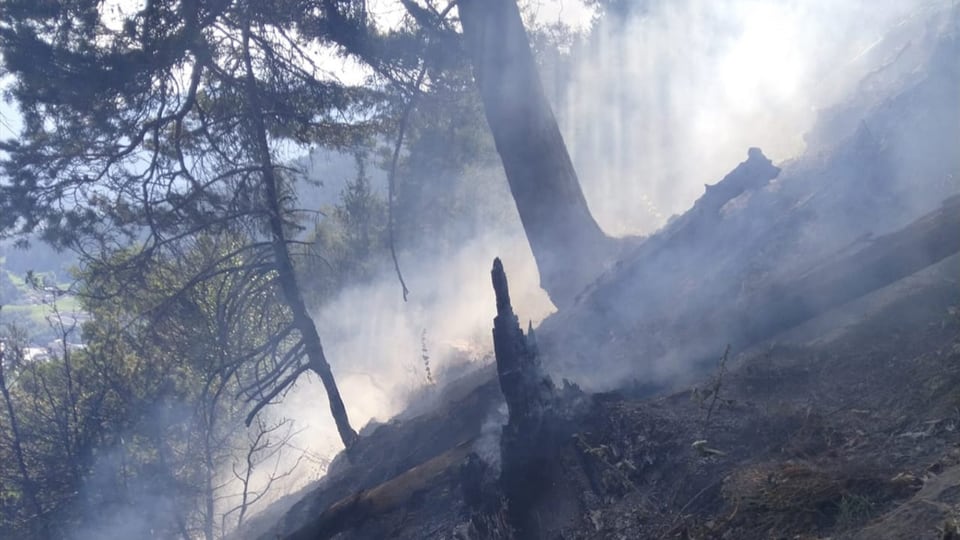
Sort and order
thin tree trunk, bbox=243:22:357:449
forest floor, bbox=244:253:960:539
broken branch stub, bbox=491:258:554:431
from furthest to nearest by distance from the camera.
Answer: thin tree trunk, bbox=243:22:357:449 → broken branch stub, bbox=491:258:554:431 → forest floor, bbox=244:253:960:539

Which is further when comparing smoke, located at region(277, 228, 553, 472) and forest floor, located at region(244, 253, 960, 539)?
smoke, located at region(277, 228, 553, 472)

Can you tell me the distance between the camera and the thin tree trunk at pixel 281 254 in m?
9.42

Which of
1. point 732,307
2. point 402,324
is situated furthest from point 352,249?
point 732,307

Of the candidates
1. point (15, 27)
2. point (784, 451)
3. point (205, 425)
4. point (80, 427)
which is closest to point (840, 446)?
point (784, 451)

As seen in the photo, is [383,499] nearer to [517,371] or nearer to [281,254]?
[517,371]

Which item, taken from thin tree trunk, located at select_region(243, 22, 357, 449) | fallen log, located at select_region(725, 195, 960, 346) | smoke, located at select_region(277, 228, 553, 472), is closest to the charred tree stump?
fallen log, located at select_region(725, 195, 960, 346)

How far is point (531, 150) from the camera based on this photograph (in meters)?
9.85

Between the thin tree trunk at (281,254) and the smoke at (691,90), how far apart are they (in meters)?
12.1

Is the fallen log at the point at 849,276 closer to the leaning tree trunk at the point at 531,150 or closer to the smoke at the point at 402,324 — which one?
the leaning tree trunk at the point at 531,150

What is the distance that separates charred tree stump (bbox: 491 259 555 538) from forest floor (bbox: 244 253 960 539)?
0.13 metres

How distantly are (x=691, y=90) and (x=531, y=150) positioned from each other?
68.5 feet

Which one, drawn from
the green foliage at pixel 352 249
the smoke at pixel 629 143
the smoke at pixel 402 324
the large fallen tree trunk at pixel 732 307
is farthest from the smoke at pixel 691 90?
the large fallen tree trunk at pixel 732 307

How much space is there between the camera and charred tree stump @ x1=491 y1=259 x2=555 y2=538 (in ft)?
15.6

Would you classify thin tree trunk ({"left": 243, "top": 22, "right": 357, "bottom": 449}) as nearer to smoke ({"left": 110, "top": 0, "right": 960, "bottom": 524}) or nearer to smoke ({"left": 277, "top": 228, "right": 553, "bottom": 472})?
smoke ({"left": 110, "top": 0, "right": 960, "bottom": 524})
